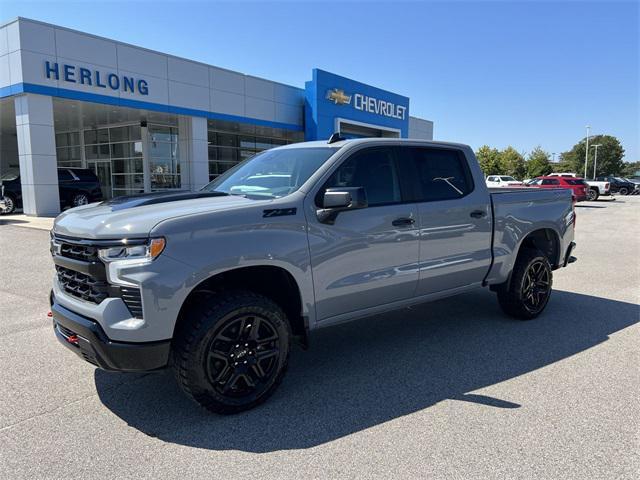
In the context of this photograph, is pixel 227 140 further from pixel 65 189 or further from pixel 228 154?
pixel 65 189

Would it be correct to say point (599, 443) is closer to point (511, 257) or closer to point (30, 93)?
point (511, 257)

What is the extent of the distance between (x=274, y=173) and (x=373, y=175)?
0.87 meters

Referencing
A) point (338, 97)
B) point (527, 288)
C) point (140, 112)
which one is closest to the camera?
point (527, 288)

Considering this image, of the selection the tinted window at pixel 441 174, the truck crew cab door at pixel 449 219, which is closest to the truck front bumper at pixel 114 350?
the truck crew cab door at pixel 449 219

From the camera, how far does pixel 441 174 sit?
4.79 meters

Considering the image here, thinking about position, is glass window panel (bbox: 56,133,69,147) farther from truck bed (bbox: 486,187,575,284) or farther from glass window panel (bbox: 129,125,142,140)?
truck bed (bbox: 486,187,575,284)

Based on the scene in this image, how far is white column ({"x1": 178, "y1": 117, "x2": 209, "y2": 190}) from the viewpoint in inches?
912

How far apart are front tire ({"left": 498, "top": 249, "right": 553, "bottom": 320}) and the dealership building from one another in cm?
1728

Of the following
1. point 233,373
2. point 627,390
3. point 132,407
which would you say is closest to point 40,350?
point 132,407

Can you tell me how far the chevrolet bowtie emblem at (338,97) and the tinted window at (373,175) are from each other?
2427 centimetres

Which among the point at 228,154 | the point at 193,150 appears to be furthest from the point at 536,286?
the point at 228,154

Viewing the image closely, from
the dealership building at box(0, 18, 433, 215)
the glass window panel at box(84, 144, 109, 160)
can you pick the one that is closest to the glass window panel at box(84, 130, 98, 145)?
the dealership building at box(0, 18, 433, 215)

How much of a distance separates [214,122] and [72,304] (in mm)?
23372

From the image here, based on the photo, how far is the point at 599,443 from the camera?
305cm
